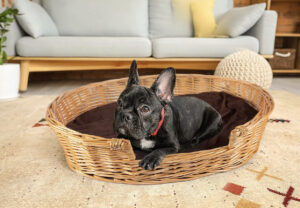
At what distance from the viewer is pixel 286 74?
4012mm

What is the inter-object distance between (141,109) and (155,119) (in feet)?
0.27

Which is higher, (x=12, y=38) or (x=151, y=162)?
(x=12, y=38)

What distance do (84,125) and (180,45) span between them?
1.55 metres

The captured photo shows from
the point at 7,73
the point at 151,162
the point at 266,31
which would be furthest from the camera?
the point at 266,31

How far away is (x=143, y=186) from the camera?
112 centimetres

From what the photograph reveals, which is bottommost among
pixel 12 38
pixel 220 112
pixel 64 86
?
pixel 64 86

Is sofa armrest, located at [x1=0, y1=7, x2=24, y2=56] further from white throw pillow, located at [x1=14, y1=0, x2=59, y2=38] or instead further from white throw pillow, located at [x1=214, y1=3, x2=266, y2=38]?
white throw pillow, located at [x1=214, y1=3, x2=266, y2=38]

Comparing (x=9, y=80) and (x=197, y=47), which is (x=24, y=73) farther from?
(x=197, y=47)

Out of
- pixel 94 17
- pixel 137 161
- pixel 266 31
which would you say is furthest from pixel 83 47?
pixel 266 31

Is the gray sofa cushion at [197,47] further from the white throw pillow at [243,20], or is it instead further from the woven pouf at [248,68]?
the woven pouf at [248,68]

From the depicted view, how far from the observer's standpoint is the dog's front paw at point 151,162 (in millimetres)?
1040

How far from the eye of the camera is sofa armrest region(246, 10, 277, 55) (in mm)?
2949

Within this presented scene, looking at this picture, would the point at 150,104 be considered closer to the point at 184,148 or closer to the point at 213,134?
the point at 184,148

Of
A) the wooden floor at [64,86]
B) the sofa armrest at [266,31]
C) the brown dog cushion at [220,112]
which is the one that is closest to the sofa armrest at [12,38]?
the wooden floor at [64,86]
